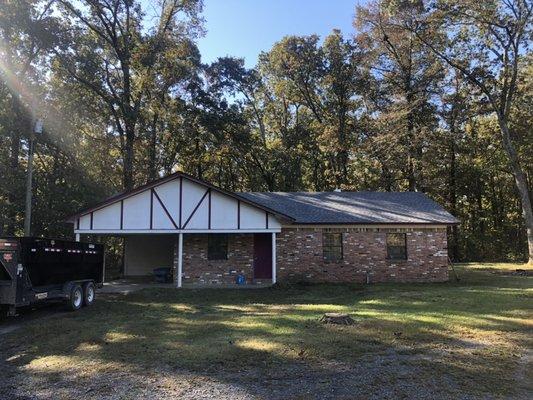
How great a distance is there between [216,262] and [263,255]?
2112mm

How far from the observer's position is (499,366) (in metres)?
7.22

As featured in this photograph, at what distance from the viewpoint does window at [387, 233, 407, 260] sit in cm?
2141

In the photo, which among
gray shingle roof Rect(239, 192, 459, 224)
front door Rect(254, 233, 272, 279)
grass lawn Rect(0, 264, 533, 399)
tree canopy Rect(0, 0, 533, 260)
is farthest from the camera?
tree canopy Rect(0, 0, 533, 260)

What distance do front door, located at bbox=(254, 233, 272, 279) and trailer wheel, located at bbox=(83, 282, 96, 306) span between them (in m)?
7.86

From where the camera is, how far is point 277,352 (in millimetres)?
8117

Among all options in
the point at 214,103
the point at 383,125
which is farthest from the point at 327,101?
the point at 214,103

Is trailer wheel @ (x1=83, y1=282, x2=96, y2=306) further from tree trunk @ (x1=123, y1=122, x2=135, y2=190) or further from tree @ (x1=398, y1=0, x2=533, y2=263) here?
tree @ (x1=398, y1=0, x2=533, y2=263)

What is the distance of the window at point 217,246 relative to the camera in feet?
70.3

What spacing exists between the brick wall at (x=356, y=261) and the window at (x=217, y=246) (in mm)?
2318

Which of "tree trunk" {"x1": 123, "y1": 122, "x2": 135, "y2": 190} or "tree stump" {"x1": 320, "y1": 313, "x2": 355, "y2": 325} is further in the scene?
"tree trunk" {"x1": 123, "y1": 122, "x2": 135, "y2": 190}

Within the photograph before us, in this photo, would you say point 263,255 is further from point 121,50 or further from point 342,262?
point 121,50

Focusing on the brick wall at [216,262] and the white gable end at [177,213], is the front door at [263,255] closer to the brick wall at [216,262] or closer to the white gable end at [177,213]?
the brick wall at [216,262]

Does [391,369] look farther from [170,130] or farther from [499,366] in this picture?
[170,130]

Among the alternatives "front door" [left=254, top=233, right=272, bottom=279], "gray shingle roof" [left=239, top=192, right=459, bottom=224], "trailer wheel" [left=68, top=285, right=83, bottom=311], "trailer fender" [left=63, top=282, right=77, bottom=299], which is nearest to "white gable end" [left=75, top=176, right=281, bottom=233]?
"gray shingle roof" [left=239, top=192, right=459, bottom=224]
